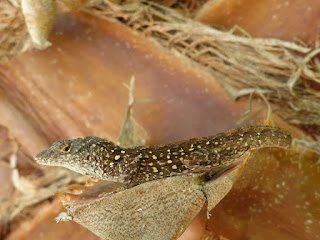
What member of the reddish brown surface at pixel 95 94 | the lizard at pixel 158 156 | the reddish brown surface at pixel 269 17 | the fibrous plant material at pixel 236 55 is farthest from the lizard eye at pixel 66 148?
the reddish brown surface at pixel 269 17

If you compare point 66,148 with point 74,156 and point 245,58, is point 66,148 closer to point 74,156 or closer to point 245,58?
point 74,156

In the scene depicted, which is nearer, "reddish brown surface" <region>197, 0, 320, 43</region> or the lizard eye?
the lizard eye

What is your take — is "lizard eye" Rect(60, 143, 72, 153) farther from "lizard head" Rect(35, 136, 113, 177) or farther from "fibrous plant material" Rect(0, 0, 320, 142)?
"fibrous plant material" Rect(0, 0, 320, 142)

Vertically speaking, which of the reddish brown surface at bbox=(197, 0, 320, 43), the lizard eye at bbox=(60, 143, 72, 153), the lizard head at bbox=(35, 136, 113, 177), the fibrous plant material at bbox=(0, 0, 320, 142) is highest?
the reddish brown surface at bbox=(197, 0, 320, 43)

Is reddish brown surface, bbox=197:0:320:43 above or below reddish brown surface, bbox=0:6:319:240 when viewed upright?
above

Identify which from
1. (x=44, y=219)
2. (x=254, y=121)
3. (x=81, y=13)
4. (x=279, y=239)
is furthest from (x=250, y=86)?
(x=44, y=219)

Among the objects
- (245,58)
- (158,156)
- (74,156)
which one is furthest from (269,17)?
(74,156)

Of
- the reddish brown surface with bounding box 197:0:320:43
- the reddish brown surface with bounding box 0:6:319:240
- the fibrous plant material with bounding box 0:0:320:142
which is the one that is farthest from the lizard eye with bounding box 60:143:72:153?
the reddish brown surface with bounding box 197:0:320:43
